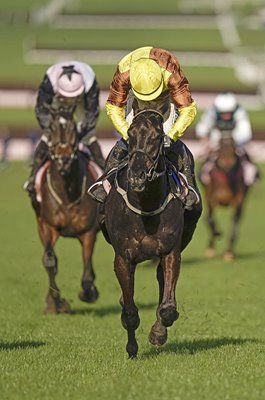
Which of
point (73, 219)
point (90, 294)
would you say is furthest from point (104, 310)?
point (73, 219)

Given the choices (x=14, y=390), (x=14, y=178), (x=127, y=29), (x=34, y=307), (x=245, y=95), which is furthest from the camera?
(x=127, y=29)

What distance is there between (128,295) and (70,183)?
3817mm

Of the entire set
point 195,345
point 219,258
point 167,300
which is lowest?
point 219,258

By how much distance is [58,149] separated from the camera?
11602 millimetres

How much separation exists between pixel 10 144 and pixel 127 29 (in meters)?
31.0

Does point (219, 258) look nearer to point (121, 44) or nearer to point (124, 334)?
point (124, 334)

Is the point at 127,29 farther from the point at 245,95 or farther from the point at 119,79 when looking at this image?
the point at 119,79

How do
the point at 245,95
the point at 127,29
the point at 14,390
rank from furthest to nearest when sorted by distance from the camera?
the point at 127,29
the point at 245,95
the point at 14,390

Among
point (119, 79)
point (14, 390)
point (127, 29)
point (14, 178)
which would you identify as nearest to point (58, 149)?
point (119, 79)

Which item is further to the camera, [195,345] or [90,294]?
[90,294]

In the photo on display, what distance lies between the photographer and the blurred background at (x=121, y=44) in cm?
4181

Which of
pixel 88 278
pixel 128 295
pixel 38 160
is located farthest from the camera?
pixel 38 160

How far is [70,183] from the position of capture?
1188cm

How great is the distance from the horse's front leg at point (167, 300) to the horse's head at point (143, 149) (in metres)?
0.66
